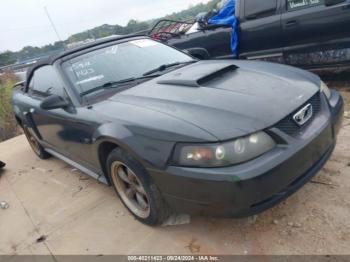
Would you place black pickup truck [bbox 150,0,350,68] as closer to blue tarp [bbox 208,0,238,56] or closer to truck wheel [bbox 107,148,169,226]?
blue tarp [bbox 208,0,238,56]

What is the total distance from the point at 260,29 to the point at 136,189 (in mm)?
3780

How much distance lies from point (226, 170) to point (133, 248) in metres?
1.15

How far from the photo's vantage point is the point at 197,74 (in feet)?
10.2

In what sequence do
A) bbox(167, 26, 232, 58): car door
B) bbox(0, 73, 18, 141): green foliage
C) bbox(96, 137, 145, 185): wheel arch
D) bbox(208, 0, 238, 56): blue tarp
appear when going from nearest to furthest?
1. bbox(96, 137, 145, 185): wheel arch
2. bbox(208, 0, 238, 56): blue tarp
3. bbox(167, 26, 232, 58): car door
4. bbox(0, 73, 18, 141): green foliage

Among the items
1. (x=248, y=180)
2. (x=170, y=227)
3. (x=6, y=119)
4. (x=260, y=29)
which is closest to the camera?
(x=248, y=180)

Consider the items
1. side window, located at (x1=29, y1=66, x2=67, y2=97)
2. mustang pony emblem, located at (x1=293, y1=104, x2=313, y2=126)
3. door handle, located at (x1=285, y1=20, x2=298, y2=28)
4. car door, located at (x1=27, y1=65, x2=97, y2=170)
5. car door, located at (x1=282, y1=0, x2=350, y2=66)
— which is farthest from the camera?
door handle, located at (x1=285, y1=20, x2=298, y2=28)

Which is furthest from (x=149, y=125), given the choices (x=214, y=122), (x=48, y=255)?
(x=48, y=255)

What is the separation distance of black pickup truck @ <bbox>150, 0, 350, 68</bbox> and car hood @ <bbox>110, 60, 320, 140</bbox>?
81.6 inches

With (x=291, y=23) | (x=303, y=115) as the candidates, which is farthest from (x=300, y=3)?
(x=303, y=115)

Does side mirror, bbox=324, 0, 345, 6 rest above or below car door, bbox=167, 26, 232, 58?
above

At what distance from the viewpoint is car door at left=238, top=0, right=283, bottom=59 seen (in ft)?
17.7

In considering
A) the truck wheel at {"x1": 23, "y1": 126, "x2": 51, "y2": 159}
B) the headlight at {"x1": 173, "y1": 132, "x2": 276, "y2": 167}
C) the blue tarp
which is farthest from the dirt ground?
the blue tarp

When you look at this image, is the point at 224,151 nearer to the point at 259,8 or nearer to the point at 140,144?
the point at 140,144

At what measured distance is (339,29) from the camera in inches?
189
